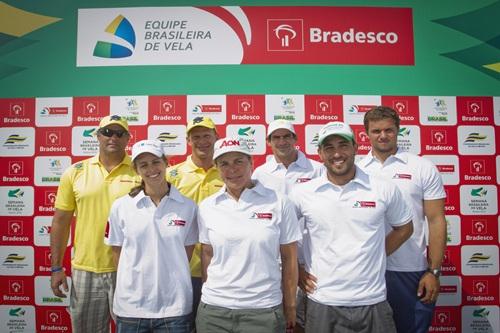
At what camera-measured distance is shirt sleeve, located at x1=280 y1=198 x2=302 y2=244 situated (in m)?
1.67

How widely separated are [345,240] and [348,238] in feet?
0.06

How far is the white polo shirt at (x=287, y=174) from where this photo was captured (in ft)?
7.64

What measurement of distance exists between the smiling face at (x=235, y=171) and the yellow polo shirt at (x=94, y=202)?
2.58ft

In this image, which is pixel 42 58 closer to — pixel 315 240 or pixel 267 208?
pixel 267 208

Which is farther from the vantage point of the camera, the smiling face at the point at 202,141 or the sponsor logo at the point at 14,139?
the sponsor logo at the point at 14,139

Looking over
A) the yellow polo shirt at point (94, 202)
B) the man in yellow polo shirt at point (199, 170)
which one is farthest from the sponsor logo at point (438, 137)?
the yellow polo shirt at point (94, 202)

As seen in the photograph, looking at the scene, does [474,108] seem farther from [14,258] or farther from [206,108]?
[14,258]

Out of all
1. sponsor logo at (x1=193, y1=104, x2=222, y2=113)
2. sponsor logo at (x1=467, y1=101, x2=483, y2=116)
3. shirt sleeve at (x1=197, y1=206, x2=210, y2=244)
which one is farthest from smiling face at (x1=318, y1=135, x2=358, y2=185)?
sponsor logo at (x1=467, y1=101, x2=483, y2=116)

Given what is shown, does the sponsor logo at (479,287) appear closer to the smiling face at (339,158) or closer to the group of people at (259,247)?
the group of people at (259,247)

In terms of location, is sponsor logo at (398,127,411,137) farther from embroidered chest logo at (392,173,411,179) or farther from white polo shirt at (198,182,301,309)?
white polo shirt at (198,182,301,309)

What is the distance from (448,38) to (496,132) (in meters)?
0.97

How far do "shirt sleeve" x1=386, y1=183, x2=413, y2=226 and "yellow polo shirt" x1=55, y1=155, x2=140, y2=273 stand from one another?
4.98 ft

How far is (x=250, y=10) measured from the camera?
10.5ft

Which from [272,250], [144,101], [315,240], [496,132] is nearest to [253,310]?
[272,250]
